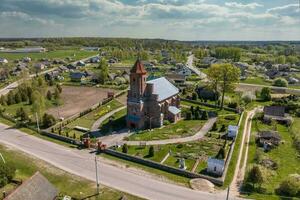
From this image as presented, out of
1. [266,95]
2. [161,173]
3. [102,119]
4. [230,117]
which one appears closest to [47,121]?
[102,119]

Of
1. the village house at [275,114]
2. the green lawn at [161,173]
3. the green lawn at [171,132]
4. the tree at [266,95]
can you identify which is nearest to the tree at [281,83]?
the tree at [266,95]

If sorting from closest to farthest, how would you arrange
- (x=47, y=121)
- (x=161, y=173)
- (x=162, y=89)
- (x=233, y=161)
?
(x=161, y=173), (x=233, y=161), (x=47, y=121), (x=162, y=89)

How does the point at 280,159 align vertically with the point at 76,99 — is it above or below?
below

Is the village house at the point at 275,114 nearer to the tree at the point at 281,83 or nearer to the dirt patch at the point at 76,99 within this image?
the dirt patch at the point at 76,99

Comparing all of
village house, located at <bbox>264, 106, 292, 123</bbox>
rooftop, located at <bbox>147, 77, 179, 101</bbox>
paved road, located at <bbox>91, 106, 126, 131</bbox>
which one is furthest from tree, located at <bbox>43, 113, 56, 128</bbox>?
village house, located at <bbox>264, 106, 292, 123</bbox>

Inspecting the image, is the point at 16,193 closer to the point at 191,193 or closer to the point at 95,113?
the point at 191,193

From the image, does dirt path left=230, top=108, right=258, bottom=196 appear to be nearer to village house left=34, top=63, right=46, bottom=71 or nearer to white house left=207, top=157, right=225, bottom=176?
white house left=207, top=157, right=225, bottom=176

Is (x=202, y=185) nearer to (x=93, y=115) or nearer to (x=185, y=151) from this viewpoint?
(x=185, y=151)
